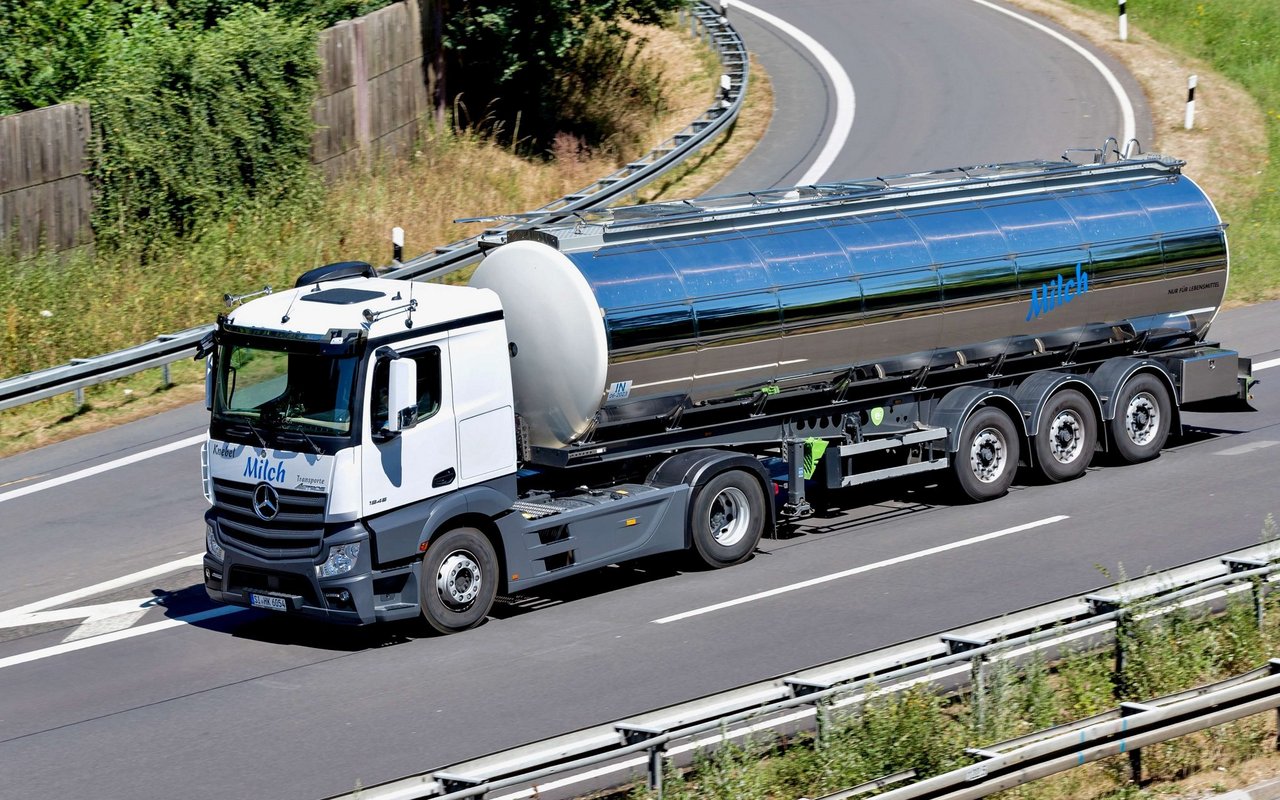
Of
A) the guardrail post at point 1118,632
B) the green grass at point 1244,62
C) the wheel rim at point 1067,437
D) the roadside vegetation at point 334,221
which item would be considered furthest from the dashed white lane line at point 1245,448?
the roadside vegetation at point 334,221

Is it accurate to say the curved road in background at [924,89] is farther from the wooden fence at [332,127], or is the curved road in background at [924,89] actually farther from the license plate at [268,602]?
the license plate at [268,602]

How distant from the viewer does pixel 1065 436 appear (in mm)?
17859

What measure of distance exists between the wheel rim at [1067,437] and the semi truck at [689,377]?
0.03 m

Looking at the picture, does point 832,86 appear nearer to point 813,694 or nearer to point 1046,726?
point 1046,726

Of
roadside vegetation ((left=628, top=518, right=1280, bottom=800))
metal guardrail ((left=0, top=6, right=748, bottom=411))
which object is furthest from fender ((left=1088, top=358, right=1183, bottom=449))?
roadside vegetation ((left=628, top=518, right=1280, bottom=800))

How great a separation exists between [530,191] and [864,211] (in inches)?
599

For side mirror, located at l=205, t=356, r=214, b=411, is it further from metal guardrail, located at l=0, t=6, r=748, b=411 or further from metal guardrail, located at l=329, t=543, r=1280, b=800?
metal guardrail, located at l=329, t=543, r=1280, b=800

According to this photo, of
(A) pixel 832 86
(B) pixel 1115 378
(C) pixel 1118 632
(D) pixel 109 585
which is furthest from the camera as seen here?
(A) pixel 832 86

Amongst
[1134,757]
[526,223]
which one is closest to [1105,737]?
[1134,757]

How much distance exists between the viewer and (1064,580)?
552 inches

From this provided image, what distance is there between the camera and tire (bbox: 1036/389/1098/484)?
17562 millimetres

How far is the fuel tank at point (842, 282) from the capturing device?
14.2 metres

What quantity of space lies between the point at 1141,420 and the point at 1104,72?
21710 millimetres

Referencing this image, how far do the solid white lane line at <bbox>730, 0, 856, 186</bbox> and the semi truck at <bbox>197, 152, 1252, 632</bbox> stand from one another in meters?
9.21
